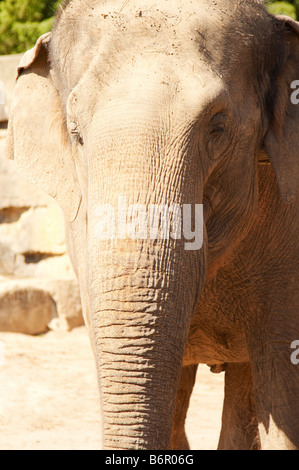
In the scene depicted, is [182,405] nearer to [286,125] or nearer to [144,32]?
[286,125]

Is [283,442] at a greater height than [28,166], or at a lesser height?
lesser

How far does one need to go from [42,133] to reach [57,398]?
309cm

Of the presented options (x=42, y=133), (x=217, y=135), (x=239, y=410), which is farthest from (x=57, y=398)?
(x=217, y=135)

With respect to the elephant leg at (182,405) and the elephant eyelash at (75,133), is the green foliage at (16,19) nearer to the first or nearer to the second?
the elephant leg at (182,405)

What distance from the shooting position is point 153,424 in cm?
233

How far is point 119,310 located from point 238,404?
2.07 metres

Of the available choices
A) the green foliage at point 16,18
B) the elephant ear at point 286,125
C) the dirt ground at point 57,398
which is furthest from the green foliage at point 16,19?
the elephant ear at point 286,125

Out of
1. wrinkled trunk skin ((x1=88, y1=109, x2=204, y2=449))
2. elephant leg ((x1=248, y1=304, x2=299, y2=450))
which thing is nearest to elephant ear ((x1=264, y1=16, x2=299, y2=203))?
elephant leg ((x1=248, y1=304, x2=299, y2=450))

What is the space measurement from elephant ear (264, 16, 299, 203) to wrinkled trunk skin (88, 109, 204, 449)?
0.59 metres

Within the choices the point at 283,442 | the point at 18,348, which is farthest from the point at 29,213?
the point at 283,442

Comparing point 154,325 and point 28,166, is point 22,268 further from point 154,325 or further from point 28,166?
point 154,325

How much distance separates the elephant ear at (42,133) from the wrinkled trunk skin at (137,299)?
76 cm

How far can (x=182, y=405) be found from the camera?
4.25 metres

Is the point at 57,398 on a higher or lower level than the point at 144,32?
lower
